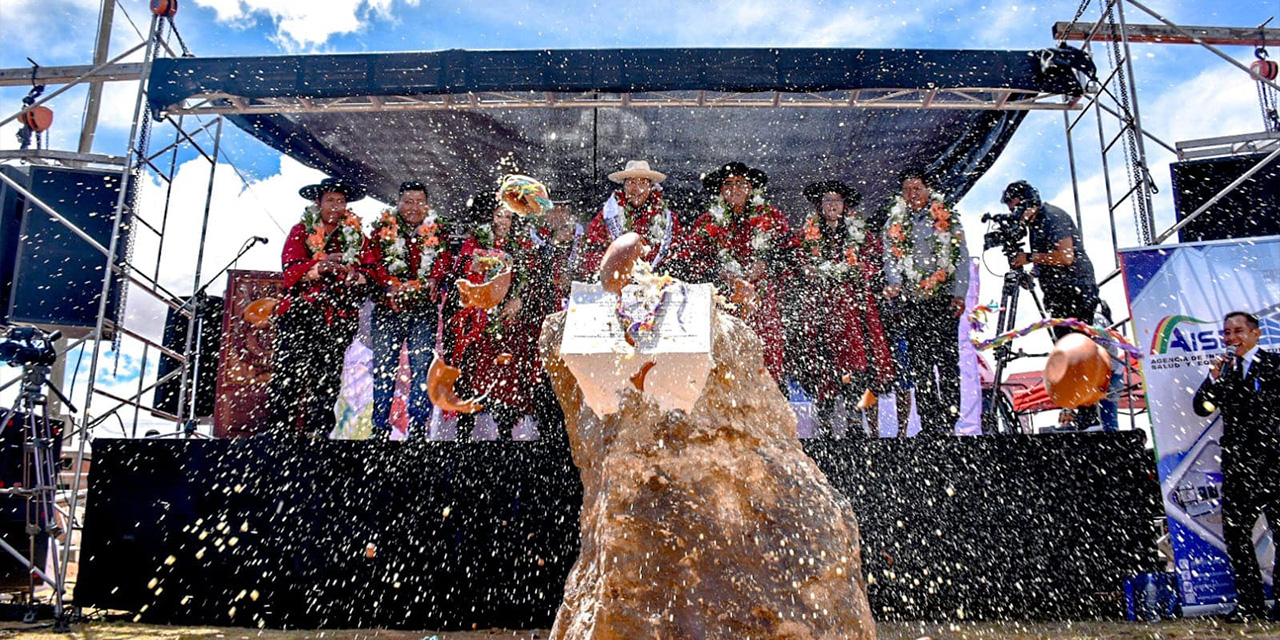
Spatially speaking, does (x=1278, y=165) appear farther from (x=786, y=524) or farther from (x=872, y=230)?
(x=786, y=524)

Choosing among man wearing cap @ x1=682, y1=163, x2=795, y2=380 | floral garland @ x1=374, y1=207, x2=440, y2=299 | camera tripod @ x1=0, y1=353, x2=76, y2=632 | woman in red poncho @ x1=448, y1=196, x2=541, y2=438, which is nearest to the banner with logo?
man wearing cap @ x1=682, y1=163, x2=795, y2=380

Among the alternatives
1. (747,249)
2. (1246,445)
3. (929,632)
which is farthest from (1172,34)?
(929,632)

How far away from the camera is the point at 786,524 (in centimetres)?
272

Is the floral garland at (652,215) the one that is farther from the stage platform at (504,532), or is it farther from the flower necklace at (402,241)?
the stage platform at (504,532)

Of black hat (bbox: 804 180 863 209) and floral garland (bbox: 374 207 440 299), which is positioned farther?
black hat (bbox: 804 180 863 209)

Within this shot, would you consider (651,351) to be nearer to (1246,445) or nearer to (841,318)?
(841,318)

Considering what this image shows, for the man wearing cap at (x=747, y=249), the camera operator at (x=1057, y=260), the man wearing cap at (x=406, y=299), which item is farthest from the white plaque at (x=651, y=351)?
the camera operator at (x=1057, y=260)

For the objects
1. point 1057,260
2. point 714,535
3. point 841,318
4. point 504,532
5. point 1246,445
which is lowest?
point 504,532

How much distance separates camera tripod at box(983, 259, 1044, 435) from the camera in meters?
5.68

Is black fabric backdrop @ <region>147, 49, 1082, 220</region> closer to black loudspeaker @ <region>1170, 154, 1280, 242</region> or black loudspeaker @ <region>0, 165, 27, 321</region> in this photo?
black loudspeaker @ <region>1170, 154, 1280, 242</region>

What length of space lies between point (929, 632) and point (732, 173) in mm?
3447

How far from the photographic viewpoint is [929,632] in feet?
13.1

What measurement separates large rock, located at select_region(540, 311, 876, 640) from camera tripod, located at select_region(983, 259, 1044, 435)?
3.25 m

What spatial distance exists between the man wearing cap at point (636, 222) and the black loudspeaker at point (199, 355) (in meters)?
3.41
